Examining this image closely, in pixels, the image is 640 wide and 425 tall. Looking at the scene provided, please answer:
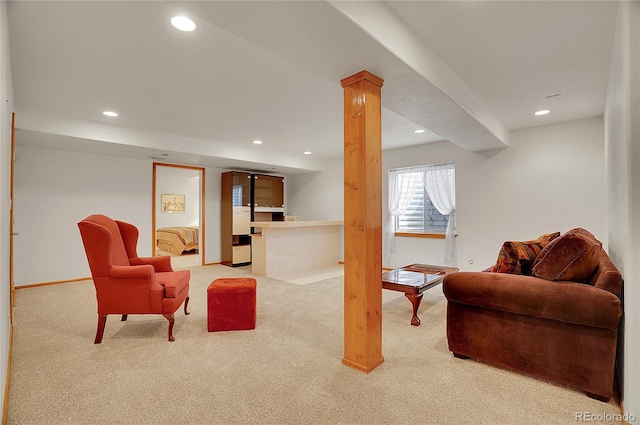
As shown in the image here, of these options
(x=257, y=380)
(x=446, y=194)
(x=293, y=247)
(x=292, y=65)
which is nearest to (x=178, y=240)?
(x=293, y=247)

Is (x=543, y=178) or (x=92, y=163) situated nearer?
(x=543, y=178)

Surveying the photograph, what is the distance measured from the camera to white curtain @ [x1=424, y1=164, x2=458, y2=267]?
536cm

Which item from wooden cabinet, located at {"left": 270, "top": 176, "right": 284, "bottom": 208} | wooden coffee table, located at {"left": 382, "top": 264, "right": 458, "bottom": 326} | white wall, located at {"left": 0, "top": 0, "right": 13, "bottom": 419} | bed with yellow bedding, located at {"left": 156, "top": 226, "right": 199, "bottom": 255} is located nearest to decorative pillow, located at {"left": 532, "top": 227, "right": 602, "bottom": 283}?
wooden coffee table, located at {"left": 382, "top": 264, "right": 458, "bottom": 326}

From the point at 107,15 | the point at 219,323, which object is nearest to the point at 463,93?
the point at 107,15

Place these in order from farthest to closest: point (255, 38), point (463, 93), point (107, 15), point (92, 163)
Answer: point (92, 163), point (463, 93), point (107, 15), point (255, 38)

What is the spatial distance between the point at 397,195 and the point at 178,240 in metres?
5.72

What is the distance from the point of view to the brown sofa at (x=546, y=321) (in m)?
1.88

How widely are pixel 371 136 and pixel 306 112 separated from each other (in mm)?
1957

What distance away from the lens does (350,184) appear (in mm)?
2320

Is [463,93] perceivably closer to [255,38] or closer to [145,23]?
[255,38]

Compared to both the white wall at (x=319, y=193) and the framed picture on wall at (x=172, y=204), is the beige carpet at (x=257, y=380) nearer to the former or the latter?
the white wall at (x=319, y=193)

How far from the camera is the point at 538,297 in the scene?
2049mm

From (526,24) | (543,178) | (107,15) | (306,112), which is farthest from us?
(543,178)

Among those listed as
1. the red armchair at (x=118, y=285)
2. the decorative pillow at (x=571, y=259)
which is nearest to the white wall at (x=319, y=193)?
the red armchair at (x=118, y=285)
